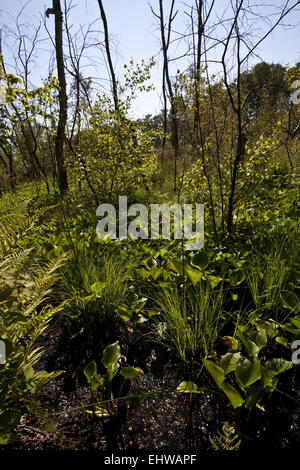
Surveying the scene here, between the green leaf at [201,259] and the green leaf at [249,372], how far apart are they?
679 millimetres

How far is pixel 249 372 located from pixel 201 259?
72 centimetres

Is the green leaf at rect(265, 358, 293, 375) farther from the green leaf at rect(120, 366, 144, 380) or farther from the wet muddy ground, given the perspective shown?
the green leaf at rect(120, 366, 144, 380)

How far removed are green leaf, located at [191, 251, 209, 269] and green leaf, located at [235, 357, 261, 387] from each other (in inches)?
26.7

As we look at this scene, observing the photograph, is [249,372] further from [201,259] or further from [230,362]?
[201,259]

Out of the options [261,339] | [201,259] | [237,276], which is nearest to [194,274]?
[201,259]

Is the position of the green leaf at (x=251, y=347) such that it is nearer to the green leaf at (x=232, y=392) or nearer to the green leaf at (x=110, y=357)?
the green leaf at (x=232, y=392)

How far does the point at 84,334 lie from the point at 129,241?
3.17 ft

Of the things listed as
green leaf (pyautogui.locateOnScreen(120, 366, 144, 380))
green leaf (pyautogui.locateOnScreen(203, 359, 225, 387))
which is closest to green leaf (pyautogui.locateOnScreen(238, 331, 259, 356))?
green leaf (pyautogui.locateOnScreen(203, 359, 225, 387))

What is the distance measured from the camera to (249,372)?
0.83 meters

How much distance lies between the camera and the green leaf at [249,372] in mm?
828

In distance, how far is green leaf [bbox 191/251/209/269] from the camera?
4.80ft

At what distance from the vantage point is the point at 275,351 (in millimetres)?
1210

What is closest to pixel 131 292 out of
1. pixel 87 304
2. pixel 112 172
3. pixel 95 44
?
pixel 87 304
